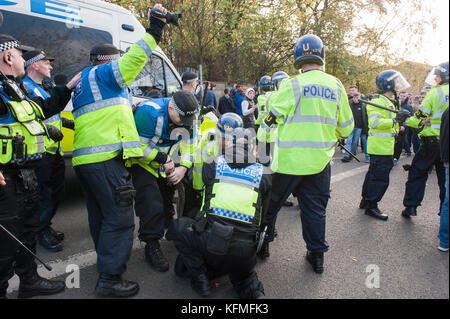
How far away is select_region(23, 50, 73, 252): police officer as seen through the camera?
3061 mm

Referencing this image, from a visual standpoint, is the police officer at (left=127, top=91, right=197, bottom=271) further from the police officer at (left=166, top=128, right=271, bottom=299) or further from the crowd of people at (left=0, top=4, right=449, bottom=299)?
the police officer at (left=166, top=128, right=271, bottom=299)

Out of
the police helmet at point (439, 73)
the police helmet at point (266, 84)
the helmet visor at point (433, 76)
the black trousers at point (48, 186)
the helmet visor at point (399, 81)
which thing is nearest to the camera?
the black trousers at point (48, 186)

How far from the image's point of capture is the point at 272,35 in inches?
512

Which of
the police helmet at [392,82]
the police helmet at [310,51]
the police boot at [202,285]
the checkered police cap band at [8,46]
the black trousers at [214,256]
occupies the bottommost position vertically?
the police boot at [202,285]

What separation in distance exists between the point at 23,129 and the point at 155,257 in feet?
5.01

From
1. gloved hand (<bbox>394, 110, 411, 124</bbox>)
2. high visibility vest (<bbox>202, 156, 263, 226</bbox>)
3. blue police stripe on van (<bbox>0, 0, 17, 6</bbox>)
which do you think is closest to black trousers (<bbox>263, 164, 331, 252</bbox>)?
high visibility vest (<bbox>202, 156, 263, 226</bbox>)

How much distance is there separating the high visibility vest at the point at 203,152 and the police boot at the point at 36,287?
1415mm

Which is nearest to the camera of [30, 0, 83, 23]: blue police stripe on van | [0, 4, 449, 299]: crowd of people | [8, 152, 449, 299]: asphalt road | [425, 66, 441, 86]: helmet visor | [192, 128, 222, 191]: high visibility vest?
[0, 4, 449, 299]: crowd of people

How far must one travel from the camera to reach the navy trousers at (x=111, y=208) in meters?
2.28

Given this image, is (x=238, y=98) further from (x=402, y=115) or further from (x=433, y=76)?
(x=433, y=76)

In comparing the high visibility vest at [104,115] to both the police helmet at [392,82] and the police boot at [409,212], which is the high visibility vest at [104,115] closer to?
the police helmet at [392,82]

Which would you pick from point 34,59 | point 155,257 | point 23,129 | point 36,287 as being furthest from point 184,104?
point 36,287

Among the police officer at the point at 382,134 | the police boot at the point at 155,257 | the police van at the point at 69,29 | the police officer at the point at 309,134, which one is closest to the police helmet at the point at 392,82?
the police officer at the point at 382,134

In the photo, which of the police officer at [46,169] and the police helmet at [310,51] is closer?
the police helmet at [310,51]
